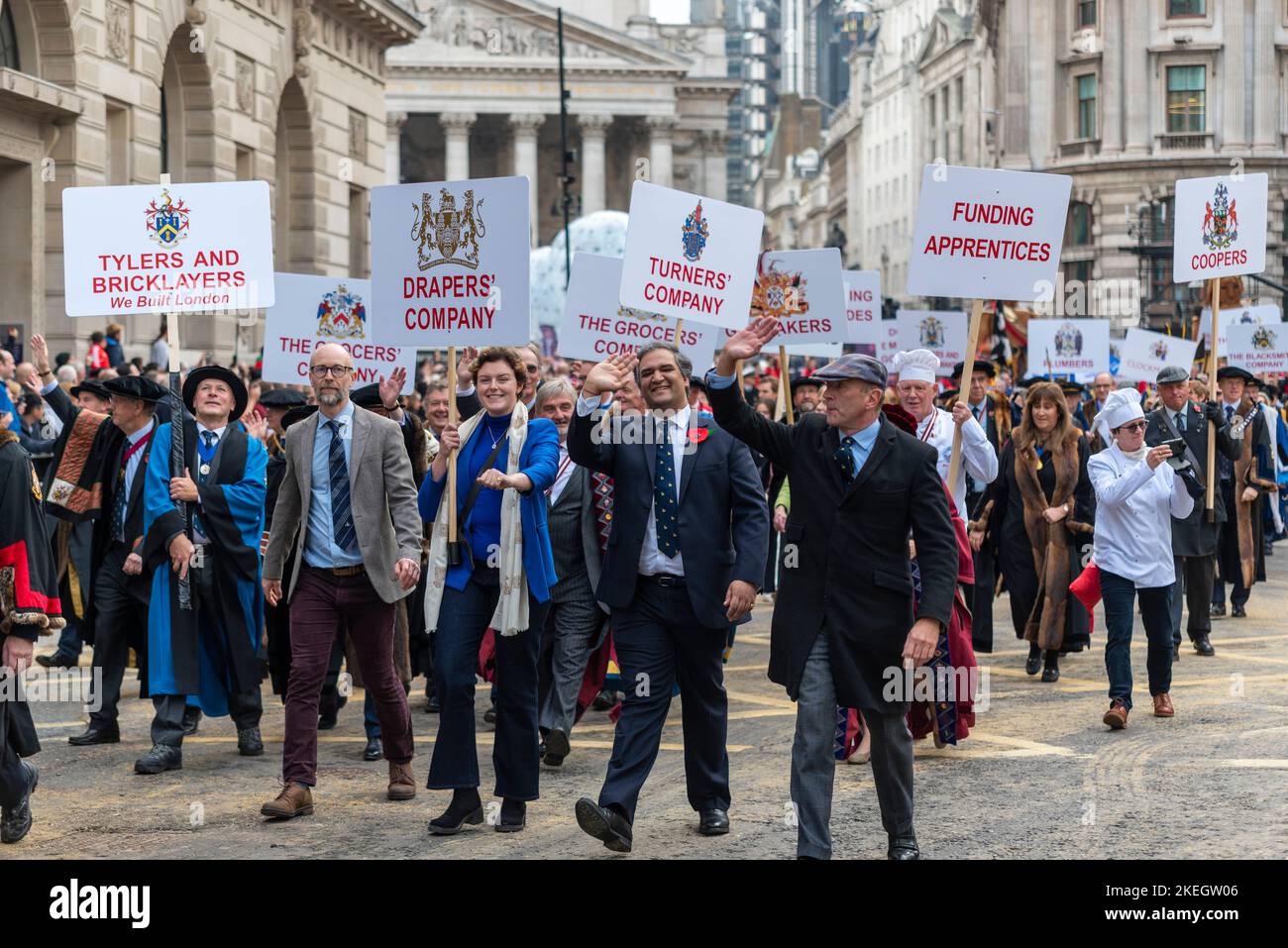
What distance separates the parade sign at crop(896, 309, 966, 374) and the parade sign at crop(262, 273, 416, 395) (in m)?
8.96

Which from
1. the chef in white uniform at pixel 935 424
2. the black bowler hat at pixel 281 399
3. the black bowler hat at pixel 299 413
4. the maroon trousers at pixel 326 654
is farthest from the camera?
the black bowler hat at pixel 281 399

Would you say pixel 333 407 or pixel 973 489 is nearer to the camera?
pixel 333 407

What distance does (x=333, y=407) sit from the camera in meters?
8.24

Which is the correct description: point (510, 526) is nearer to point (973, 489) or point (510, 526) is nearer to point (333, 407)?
point (333, 407)

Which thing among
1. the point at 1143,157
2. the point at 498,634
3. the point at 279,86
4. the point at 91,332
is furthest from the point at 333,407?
the point at 1143,157

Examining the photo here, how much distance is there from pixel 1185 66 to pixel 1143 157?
10.9ft

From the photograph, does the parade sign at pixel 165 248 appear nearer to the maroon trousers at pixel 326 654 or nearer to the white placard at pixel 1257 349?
the maroon trousers at pixel 326 654

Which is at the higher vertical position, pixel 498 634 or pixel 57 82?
pixel 57 82

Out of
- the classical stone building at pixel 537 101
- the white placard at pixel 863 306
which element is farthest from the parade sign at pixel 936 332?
the classical stone building at pixel 537 101

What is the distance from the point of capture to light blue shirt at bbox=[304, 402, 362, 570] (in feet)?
26.9

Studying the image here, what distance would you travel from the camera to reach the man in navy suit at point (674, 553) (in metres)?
7.50

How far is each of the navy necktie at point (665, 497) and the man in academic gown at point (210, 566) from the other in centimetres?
277

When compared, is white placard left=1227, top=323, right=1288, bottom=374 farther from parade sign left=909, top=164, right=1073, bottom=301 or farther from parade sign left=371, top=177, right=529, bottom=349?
parade sign left=371, top=177, right=529, bottom=349
